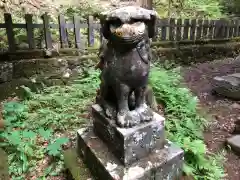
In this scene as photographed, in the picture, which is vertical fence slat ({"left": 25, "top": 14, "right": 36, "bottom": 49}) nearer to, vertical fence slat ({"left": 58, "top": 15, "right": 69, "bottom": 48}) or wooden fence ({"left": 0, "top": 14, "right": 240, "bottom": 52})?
wooden fence ({"left": 0, "top": 14, "right": 240, "bottom": 52})

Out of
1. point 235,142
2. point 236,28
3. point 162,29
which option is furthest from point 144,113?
point 236,28

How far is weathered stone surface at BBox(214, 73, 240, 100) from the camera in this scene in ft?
18.1

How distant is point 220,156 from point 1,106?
4.06 metres

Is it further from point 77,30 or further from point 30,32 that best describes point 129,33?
point 77,30

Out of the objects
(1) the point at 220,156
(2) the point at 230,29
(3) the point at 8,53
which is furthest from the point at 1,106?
(2) the point at 230,29

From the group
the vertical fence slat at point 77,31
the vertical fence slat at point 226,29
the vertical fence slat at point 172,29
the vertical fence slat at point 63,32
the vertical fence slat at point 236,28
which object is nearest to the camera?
the vertical fence slat at point 63,32

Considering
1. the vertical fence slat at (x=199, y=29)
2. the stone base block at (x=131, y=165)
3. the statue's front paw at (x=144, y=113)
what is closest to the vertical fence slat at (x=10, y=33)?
the stone base block at (x=131, y=165)

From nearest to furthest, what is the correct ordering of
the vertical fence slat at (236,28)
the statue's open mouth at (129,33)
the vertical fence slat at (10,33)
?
the statue's open mouth at (129,33)
the vertical fence slat at (10,33)
the vertical fence slat at (236,28)

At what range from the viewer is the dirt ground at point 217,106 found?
3.87 meters

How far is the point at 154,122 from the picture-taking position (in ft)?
8.11

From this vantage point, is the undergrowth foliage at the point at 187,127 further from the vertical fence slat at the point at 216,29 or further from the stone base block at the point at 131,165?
the vertical fence slat at the point at 216,29

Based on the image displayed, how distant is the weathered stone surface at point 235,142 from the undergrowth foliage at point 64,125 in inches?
19.4

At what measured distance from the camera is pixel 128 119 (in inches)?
92.0

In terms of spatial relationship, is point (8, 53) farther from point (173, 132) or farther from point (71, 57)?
point (173, 132)
